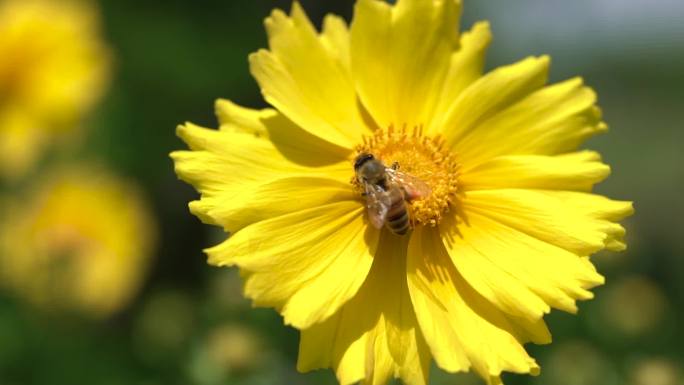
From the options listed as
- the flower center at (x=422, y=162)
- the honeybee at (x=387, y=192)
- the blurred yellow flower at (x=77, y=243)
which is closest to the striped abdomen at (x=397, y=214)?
the honeybee at (x=387, y=192)

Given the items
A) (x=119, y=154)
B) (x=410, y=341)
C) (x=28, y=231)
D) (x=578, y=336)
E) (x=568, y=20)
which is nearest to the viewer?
(x=410, y=341)

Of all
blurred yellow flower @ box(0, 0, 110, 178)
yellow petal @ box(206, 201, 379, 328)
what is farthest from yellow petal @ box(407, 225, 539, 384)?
blurred yellow flower @ box(0, 0, 110, 178)

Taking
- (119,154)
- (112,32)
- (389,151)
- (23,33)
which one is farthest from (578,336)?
(112,32)

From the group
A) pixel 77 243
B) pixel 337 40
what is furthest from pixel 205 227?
pixel 337 40

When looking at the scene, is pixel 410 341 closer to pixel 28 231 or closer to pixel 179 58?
pixel 28 231

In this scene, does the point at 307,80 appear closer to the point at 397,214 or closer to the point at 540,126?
the point at 397,214
